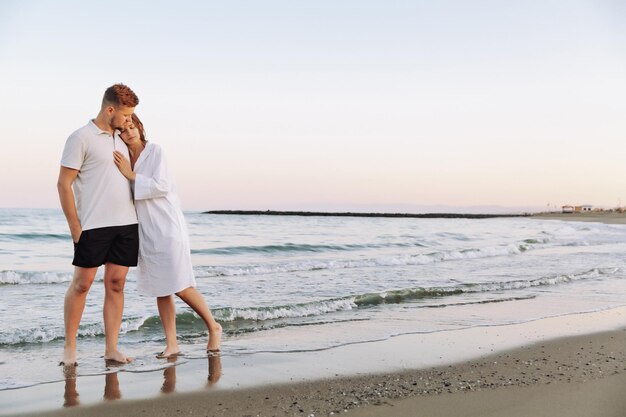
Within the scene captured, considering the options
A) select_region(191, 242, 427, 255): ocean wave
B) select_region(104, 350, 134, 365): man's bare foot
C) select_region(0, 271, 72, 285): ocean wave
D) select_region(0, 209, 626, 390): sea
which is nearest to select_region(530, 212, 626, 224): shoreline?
select_region(191, 242, 427, 255): ocean wave

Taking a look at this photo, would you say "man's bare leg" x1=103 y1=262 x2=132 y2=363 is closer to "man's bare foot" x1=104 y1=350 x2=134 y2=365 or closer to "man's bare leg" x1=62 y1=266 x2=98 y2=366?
"man's bare foot" x1=104 y1=350 x2=134 y2=365

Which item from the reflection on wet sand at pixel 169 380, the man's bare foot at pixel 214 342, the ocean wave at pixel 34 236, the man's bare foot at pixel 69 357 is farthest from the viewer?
the ocean wave at pixel 34 236

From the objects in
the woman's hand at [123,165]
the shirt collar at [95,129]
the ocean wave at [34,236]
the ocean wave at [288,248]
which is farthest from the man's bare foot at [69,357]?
the ocean wave at [34,236]

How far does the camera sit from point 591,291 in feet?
31.1

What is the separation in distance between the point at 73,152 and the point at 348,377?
2.65 metres

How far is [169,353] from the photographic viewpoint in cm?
507

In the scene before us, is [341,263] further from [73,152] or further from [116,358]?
[73,152]

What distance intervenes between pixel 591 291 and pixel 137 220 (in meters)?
7.56

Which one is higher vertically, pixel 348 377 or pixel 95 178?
pixel 95 178

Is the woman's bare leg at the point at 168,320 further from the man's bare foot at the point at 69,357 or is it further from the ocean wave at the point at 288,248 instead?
the ocean wave at the point at 288,248

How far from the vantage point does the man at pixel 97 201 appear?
14.9 ft

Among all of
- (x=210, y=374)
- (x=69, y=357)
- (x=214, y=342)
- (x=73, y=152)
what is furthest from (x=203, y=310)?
(x=73, y=152)

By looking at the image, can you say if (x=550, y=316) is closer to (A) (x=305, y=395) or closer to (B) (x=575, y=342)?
(B) (x=575, y=342)

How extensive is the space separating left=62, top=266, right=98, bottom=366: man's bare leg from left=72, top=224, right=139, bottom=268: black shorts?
0.09 meters
